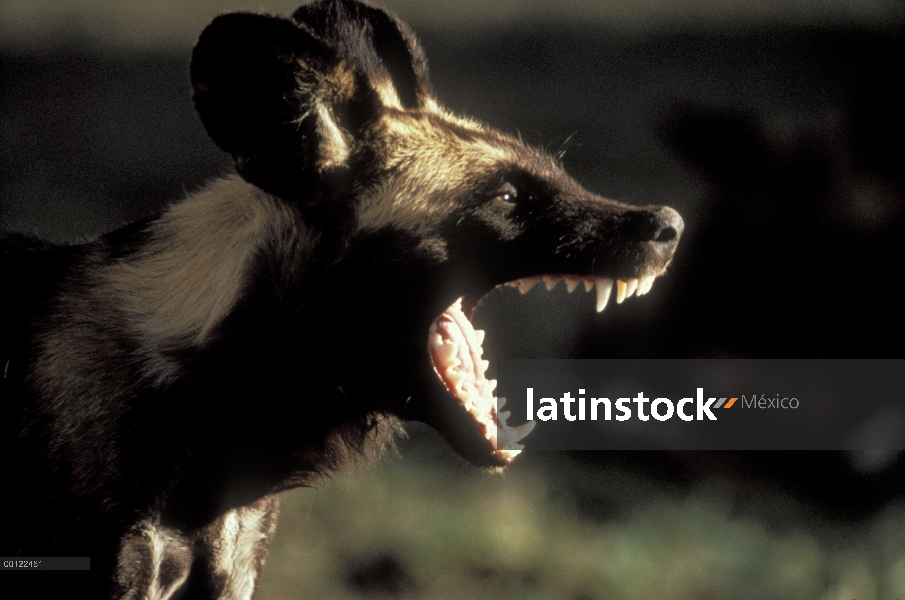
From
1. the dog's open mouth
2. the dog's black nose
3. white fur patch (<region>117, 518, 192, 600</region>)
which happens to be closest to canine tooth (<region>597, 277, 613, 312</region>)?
the dog's open mouth

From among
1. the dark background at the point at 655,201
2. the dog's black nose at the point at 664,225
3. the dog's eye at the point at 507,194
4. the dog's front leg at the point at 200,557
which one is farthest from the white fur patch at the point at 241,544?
the dark background at the point at 655,201

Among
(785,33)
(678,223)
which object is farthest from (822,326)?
(678,223)

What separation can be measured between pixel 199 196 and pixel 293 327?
0.36 m

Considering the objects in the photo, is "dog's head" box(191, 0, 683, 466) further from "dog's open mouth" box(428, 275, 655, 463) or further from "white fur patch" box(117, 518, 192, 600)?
"white fur patch" box(117, 518, 192, 600)

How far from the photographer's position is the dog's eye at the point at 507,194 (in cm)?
169

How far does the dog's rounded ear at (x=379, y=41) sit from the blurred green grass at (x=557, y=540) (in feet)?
4.80

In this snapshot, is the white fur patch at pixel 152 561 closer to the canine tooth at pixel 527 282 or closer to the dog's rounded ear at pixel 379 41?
the canine tooth at pixel 527 282

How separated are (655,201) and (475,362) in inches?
69.2

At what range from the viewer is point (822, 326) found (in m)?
3.17

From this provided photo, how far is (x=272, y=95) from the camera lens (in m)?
1.54

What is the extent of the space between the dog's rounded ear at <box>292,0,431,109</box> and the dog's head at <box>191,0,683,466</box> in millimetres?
81

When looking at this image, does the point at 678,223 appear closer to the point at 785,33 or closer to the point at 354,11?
the point at 354,11

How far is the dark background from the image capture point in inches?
122

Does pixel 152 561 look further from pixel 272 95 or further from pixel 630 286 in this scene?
pixel 630 286
